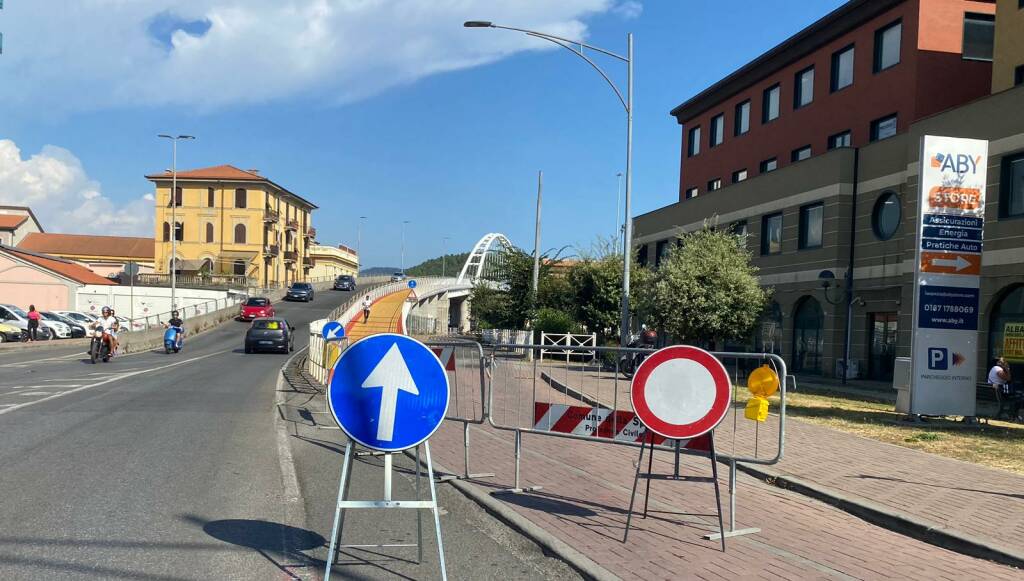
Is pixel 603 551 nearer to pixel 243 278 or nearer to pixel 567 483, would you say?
pixel 567 483

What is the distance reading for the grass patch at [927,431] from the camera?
35.9 feet

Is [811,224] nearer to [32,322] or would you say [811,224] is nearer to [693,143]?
[693,143]

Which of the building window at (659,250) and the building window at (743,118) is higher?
the building window at (743,118)

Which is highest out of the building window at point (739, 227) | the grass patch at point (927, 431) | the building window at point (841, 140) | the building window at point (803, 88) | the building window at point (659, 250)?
the building window at point (803, 88)

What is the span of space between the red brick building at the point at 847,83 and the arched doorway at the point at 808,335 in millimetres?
6079

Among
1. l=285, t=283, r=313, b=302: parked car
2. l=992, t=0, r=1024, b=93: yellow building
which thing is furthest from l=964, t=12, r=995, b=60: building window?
l=285, t=283, r=313, b=302: parked car

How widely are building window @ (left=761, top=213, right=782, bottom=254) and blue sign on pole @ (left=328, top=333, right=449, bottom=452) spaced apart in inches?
1128

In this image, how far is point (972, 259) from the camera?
14609mm

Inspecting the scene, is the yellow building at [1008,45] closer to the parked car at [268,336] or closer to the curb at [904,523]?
the curb at [904,523]

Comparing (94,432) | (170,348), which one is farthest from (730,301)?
(170,348)

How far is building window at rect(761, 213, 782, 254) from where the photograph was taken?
3164cm

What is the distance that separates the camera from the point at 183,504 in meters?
6.88

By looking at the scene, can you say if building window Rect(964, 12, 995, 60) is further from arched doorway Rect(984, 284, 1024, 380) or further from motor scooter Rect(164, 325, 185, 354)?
motor scooter Rect(164, 325, 185, 354)

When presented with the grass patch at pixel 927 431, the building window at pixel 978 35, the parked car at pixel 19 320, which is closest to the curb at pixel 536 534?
the grass patch at pixel 927 431
